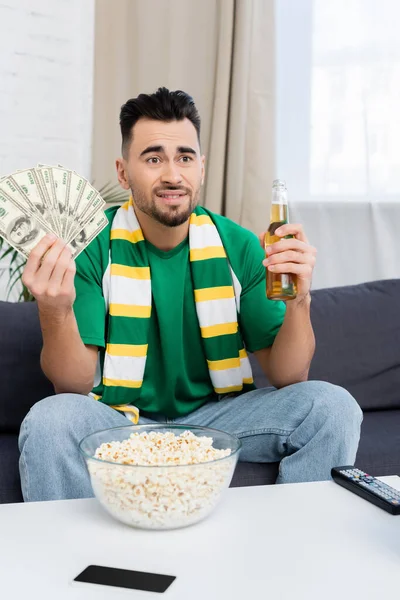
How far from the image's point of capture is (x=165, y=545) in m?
1.13

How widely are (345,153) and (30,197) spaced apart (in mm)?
1876

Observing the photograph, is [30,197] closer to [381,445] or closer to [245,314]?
[245,314]

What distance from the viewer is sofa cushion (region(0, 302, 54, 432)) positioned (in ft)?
7.12

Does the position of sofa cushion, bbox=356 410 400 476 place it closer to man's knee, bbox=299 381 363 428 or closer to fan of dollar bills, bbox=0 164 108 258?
man's knee, bbox=299 381 363 428

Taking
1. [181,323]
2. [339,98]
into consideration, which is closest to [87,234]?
[181,323]

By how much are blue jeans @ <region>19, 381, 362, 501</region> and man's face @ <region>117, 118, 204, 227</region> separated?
0.52m

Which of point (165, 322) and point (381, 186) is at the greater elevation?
point (381, 186)

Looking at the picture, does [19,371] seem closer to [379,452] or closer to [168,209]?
[168,209]

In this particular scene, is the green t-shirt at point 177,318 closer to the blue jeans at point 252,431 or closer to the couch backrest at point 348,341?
the blue jeans at point 252,431

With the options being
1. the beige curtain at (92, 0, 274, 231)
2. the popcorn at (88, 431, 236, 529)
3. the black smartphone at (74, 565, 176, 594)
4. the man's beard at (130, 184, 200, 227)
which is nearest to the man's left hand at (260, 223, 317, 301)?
the man's beard at (130, 184, 200, 227)

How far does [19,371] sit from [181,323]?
502 mm

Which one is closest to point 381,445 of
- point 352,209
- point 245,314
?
point 245,314

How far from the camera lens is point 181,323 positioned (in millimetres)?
2025

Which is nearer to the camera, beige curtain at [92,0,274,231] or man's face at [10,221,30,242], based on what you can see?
man's face at [10,221,30,242]
